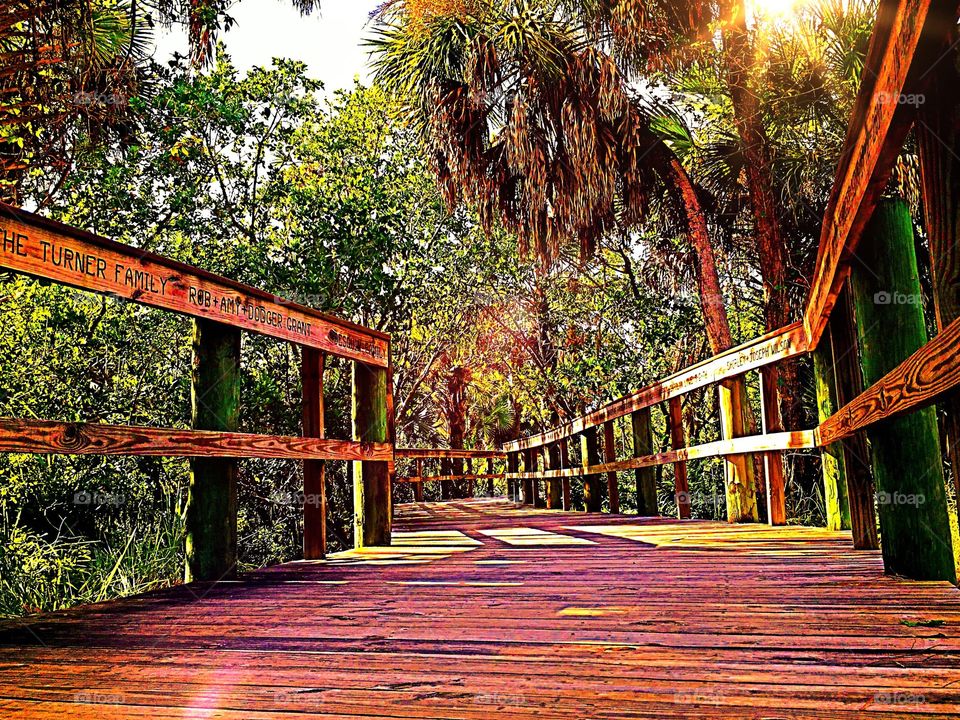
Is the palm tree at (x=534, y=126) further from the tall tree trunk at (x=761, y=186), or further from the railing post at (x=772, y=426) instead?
the railing post at (x=772, y=426)

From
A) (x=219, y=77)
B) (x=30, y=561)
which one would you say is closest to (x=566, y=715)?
(x=30, y=561)

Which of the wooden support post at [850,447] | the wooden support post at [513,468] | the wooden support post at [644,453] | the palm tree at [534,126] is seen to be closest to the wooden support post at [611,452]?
the wooden support post at [644,453]

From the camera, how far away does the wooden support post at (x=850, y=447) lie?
3.28 metres

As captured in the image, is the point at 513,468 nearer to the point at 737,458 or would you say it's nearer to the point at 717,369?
the point at 737,458

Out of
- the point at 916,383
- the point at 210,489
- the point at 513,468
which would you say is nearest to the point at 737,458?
the point at 210,489

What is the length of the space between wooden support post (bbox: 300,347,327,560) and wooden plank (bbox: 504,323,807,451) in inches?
Result: 93.5

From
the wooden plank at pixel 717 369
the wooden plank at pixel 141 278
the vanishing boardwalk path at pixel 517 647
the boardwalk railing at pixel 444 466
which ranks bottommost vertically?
the vanishing boardwalk path at pixel 517 647

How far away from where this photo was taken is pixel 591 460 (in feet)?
27.6

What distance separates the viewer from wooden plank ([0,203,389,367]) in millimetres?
2359

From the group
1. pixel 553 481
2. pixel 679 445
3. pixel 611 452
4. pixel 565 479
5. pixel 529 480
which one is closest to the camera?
pixel 679 445

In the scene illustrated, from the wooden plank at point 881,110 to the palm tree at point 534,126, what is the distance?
6.48m

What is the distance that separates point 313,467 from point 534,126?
22.8 feet

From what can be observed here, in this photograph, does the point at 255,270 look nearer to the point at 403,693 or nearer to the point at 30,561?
the point at 30,561

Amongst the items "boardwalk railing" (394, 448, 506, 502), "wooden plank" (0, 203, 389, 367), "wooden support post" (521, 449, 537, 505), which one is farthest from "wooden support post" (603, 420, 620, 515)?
"wooden plank" (0, 203, 389, 367)
